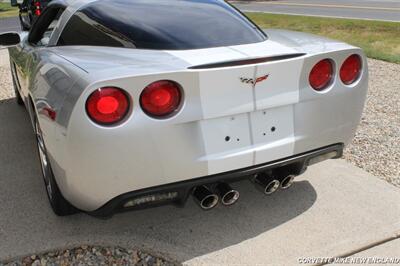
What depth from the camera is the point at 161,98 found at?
233cm

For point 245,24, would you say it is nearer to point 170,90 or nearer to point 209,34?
point 209,34

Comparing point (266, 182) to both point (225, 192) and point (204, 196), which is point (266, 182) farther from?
point (204, 196)

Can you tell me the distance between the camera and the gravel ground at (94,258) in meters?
2.65

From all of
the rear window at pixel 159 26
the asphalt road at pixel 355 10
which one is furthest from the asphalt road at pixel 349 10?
the rear window at pixel 159 26

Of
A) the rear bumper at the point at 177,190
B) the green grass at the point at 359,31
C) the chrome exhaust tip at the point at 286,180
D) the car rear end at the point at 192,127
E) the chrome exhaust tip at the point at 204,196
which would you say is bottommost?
the green grass at the point at 359,31

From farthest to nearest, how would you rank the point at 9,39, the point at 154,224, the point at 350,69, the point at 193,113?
the point at 9,39
the point at 154,224
the point at 350,69
the point at 193,113

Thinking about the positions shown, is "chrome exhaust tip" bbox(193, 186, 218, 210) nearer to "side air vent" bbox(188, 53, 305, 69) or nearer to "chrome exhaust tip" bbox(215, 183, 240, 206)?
"chrome exhaust tip" bbox(215, 183, 240, 206)

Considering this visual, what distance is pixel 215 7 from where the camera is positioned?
3.44 meters

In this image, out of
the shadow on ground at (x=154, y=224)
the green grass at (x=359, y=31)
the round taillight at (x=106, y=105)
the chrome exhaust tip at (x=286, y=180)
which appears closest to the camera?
the round taillight at (x=106, y=105)

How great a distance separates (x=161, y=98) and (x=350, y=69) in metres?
1.30

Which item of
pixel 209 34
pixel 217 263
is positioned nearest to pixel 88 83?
pixel 209 34

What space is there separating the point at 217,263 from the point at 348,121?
1.21 meters

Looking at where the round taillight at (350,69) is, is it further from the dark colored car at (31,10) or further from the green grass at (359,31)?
the dark colored car at (31,10)

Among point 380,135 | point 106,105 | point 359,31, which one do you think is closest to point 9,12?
point 359,31
